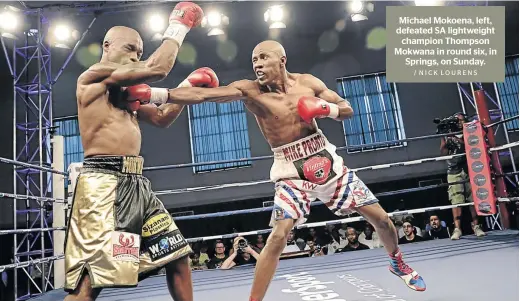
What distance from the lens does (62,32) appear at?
194 inches

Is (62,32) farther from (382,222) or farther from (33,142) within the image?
(382,222)

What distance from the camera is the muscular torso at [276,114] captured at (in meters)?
1.63

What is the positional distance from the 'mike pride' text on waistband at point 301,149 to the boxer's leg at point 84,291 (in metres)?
0.81

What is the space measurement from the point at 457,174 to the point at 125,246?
2.94 m

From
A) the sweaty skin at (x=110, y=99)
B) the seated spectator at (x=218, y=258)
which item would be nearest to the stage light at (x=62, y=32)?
the seated spectator at (x=218, y=258)

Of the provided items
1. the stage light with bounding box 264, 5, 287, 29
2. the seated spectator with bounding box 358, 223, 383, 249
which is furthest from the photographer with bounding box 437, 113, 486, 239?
the stage light with bounding box 264, 5, 287, 29

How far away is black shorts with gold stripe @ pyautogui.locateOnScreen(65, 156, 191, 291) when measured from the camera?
45.2 inches

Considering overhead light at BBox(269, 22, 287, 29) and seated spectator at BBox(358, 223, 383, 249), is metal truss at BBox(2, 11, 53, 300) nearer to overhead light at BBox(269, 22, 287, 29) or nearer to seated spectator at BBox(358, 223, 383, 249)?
overhead light at BBox(269, 22, 287, 29)

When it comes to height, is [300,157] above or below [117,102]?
below

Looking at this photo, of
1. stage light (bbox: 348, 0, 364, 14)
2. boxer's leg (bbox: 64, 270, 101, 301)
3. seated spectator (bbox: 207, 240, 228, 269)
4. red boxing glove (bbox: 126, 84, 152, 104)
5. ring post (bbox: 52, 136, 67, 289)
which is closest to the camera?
boxer's leg (bbox: 64, 270, 101, 301)

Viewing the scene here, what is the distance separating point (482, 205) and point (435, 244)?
1.37ft

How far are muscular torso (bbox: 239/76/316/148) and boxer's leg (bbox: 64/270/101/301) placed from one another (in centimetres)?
82

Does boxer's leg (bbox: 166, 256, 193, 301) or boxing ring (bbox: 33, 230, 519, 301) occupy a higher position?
boxer's leg (bbox: 166, 256, 193, 301)

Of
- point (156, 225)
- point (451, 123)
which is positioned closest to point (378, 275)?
point (156, 225)
